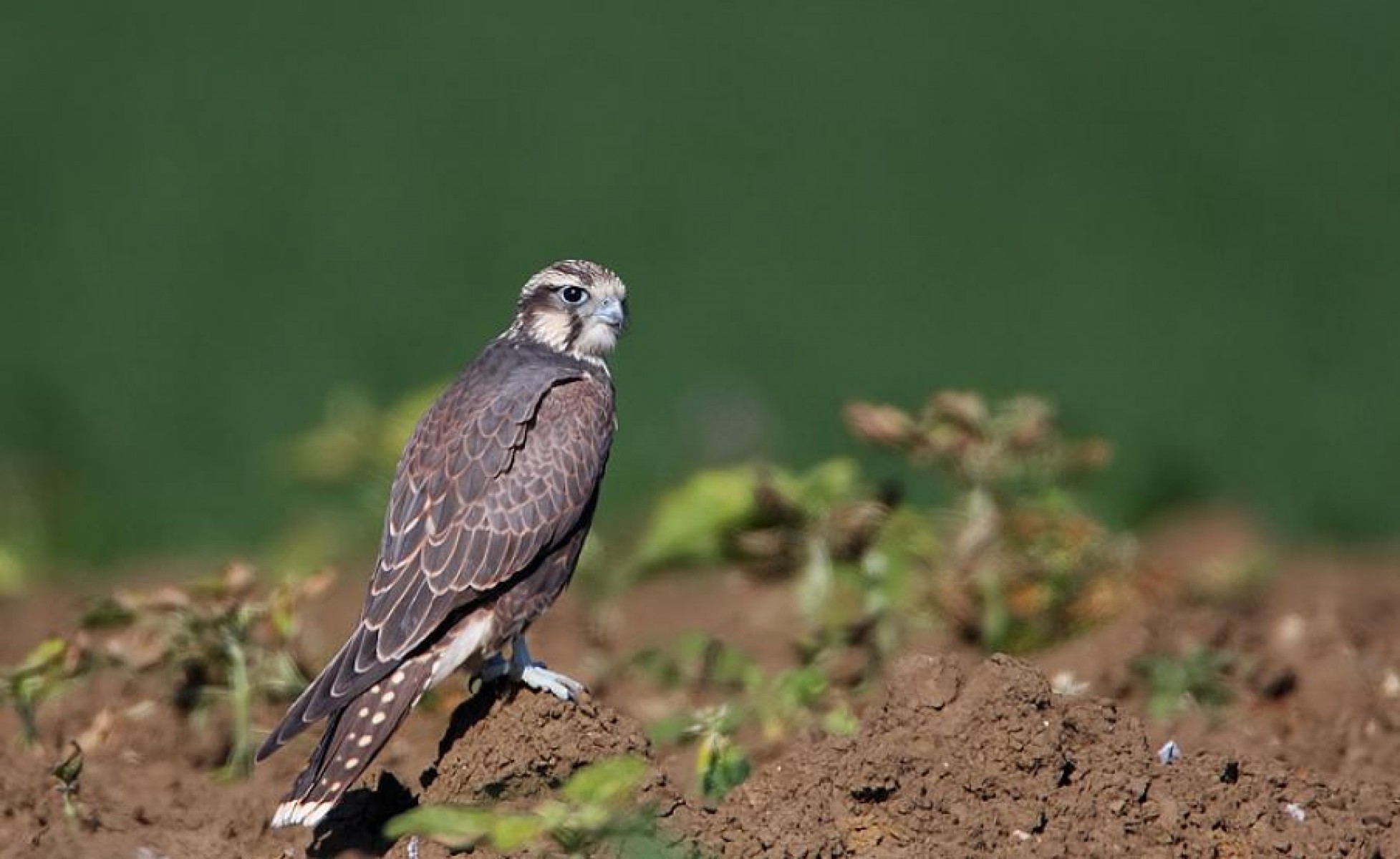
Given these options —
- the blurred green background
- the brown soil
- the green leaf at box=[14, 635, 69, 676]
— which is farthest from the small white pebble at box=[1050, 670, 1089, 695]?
the blurred green background

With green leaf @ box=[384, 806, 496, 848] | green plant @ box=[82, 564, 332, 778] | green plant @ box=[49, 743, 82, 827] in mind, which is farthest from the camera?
green plant @ box=[82, 564, 332, 778]

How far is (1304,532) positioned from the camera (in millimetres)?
11602

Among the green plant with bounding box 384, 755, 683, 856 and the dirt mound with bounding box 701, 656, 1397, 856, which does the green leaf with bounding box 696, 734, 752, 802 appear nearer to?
the dirt mound with bounding box 701, 656, 1397, 856

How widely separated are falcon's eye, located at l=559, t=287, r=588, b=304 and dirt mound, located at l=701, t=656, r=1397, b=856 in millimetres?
2043

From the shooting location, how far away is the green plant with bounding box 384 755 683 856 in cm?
482

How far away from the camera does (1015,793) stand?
5699 mm

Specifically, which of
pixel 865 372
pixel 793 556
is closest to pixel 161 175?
pixel 865 372

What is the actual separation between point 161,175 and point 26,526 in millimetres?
4118

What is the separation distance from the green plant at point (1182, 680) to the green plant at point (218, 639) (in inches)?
97.5

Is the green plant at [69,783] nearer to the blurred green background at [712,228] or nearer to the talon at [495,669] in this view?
the talon at [495,669]

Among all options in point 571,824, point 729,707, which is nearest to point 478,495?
point 729,707

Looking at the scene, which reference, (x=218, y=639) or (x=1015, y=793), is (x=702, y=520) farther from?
(x=1015, y=793)

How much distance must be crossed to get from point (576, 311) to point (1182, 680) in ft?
7.05

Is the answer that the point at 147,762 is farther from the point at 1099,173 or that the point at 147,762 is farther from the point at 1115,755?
the point at 1099,173
